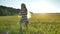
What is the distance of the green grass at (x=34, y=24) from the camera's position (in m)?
2.32

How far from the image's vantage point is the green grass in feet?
Result: 7.60

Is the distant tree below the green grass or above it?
above

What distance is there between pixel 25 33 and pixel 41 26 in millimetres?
269

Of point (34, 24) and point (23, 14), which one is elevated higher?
point (23, 14)

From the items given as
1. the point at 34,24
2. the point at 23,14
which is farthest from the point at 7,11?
the point at 34,24

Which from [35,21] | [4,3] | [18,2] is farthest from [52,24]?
[4,3]

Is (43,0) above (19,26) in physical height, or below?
above

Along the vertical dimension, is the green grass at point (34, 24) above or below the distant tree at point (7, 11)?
below

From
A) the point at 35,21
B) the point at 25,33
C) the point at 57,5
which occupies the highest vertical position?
the point at 57,5

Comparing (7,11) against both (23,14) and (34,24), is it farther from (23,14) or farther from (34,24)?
(34,24)

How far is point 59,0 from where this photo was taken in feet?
7.63

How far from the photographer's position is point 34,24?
234cm

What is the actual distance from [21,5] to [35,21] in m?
0.33

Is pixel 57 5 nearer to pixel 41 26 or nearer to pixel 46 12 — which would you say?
pixel 46 12
